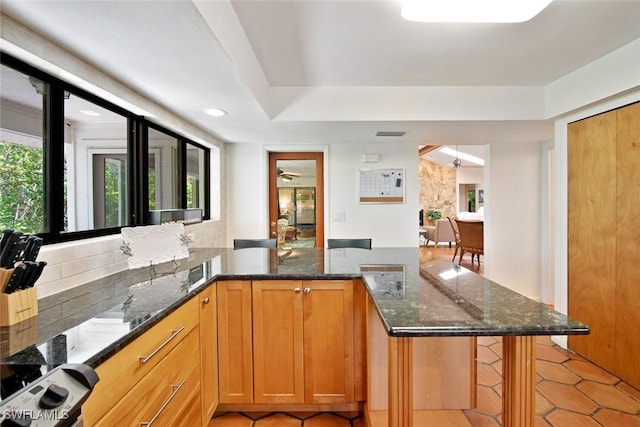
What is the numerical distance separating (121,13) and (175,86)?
2.45 ft

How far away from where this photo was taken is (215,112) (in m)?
2.41

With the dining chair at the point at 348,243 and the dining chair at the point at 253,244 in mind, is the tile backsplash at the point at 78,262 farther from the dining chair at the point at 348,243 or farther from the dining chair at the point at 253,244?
the dining chair at the point at 348,243

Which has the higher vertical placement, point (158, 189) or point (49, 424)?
point (158, 189)

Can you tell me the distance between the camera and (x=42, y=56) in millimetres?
1332

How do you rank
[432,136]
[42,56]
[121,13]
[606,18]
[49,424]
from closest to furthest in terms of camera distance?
1. [49,424]
2. [121,13]
3. [42,56]
4. [606,18]
5. [432,136]

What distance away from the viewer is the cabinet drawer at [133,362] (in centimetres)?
84

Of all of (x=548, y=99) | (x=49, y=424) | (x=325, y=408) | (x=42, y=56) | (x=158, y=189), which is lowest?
(x=325, y=408)

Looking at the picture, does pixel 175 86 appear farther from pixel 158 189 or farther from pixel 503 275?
pixel 503 275

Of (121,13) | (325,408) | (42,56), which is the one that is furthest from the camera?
(325,408)

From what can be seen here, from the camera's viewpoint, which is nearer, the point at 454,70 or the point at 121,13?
the point at 121,13

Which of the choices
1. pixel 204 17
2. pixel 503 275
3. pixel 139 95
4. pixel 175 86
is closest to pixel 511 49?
pixel 204 17

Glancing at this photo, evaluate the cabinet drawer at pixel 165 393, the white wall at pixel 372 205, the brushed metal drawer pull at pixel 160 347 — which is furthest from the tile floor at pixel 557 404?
the white wall at pixel 372 205

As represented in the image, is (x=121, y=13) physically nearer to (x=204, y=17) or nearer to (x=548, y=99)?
(x=204, y=17)

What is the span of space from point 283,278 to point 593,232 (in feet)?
7.96
